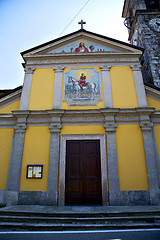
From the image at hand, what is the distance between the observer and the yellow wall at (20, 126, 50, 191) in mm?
6863

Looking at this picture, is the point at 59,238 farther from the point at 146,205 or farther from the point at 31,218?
the point at 146,205

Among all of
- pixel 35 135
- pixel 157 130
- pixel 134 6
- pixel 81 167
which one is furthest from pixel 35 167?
pixel 134 6

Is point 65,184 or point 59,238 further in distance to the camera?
point 65,184

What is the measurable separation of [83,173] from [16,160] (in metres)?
3.14

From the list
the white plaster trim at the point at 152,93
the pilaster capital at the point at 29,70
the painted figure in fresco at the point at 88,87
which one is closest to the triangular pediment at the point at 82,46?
the pilaster capital at the point at 29,70

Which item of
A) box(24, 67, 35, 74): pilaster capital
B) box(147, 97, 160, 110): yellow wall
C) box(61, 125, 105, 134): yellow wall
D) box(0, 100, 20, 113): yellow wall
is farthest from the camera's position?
box(24, 67, 35, 74): pilaster capital

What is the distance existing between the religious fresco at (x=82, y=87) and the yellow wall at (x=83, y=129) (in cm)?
123

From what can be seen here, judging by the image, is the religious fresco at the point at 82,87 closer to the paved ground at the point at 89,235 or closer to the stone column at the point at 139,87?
the stone column at the point at 139,87

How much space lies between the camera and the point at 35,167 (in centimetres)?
703

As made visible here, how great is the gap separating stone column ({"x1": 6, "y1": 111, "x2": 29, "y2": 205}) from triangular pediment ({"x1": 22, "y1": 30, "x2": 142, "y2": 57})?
13.7ft

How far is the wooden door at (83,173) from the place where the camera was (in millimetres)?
6777

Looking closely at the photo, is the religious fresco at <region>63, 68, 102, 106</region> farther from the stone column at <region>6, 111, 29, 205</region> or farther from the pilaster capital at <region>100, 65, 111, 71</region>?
the stone column at <region>6, 111, 29, 205</region>

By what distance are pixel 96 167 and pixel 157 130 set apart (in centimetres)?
349

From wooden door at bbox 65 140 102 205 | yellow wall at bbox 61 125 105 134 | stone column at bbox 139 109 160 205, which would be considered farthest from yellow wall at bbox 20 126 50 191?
stone column at bbox 139 109 160 205
